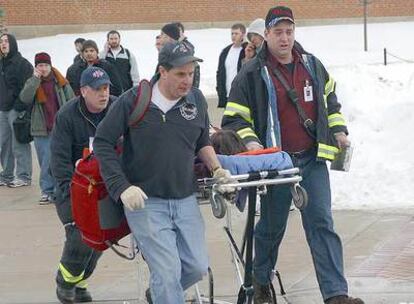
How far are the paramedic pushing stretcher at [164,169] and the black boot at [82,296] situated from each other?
1.71 m

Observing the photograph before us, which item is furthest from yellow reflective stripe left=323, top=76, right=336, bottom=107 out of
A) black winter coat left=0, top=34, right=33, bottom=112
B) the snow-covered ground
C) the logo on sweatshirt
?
black winter coat left=0, top=34, right=33, bottom=112

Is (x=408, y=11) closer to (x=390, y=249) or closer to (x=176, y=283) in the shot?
(x=390, y=249)

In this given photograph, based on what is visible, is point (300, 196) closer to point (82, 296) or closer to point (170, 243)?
point (170, 243)

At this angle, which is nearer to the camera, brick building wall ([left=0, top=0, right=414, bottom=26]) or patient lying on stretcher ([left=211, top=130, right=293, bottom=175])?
patient lying on stretcher ([left=211, top=130, right=293, bottom=175])

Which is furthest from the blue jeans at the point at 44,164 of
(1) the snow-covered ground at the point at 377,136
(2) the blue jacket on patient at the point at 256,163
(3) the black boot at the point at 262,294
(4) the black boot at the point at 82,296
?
(2) the blue jacket on patient at the point at 256,163

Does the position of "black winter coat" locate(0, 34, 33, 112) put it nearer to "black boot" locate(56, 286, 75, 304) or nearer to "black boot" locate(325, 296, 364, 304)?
"black boot" locate(56, 286, 75, 304)

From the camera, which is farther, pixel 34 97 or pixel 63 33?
pixel 63 33

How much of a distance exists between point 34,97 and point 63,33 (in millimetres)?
22655

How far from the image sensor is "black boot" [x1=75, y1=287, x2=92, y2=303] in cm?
641

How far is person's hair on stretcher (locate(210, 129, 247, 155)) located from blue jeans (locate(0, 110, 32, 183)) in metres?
6.18

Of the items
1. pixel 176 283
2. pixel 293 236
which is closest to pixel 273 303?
pixel 176 283

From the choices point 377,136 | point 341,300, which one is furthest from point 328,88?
point 377,136

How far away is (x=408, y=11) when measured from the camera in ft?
119

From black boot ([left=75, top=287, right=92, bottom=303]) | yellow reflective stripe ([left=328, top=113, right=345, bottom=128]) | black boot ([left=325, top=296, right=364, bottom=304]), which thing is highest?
yellow reflective stripe ([left=328, top=113, right=345, bottom=128])
